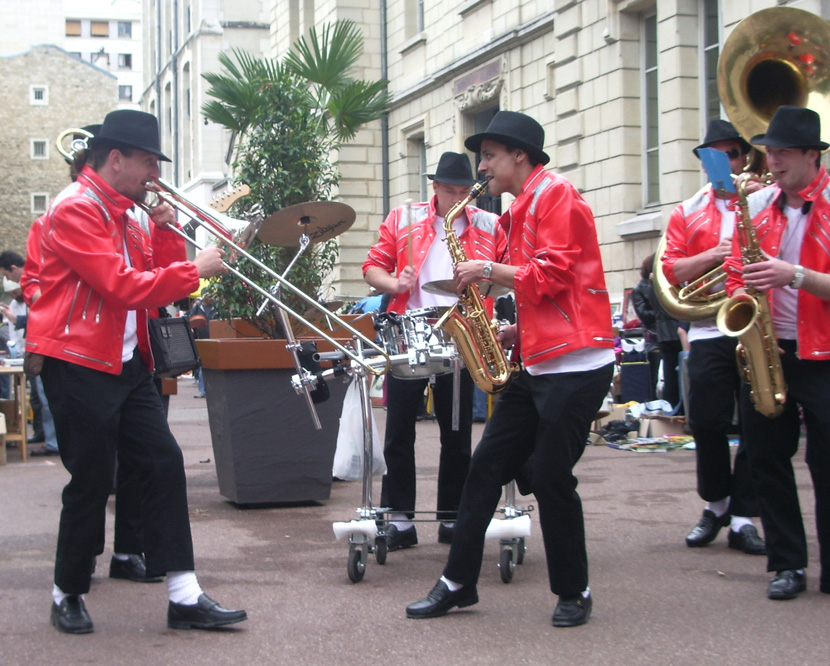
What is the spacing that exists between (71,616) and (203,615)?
52cm

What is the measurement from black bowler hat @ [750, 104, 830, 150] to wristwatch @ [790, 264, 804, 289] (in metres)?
0.55

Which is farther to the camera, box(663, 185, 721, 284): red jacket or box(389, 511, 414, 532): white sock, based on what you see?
box(663, 185, 721, 284): red jacket

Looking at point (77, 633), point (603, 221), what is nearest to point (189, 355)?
point (77, 633)

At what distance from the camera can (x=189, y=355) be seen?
530 cm

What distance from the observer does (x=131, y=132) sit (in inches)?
189

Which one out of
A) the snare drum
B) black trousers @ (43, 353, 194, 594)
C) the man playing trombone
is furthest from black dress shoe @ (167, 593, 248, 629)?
the snare drum

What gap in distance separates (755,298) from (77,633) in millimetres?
3092

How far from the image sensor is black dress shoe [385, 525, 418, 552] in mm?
6254

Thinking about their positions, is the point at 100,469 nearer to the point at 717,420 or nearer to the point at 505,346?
the point at 505,346

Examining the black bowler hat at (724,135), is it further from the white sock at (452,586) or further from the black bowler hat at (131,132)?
the black bowler hat at (131,132)

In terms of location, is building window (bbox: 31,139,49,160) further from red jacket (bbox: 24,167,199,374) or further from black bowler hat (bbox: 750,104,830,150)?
black bowler hat (bbox: 750,104,830,150)

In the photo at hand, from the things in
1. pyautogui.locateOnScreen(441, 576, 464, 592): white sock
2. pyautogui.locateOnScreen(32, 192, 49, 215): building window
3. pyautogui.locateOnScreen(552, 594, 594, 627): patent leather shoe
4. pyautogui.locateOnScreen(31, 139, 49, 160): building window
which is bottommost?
pyautogui.locateOnScreen(552, 594, 594, 627): patent leather shoe

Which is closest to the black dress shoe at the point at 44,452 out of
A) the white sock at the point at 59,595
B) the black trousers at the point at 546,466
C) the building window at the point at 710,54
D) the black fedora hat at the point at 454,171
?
the black fedora hat at the point at 454,171

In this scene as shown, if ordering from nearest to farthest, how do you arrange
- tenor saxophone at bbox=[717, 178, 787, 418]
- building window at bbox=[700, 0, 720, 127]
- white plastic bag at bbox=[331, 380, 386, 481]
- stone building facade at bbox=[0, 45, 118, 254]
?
1. tenor saxophone at bbox=[717, 178, 787, 418]
2. white plastic bag at bbox=[331, 380, 386, 481]
3. building window at bbox=[700, 0, 720, 127]
4. stone building facade at bbox=[0, 45, 118, 254]
